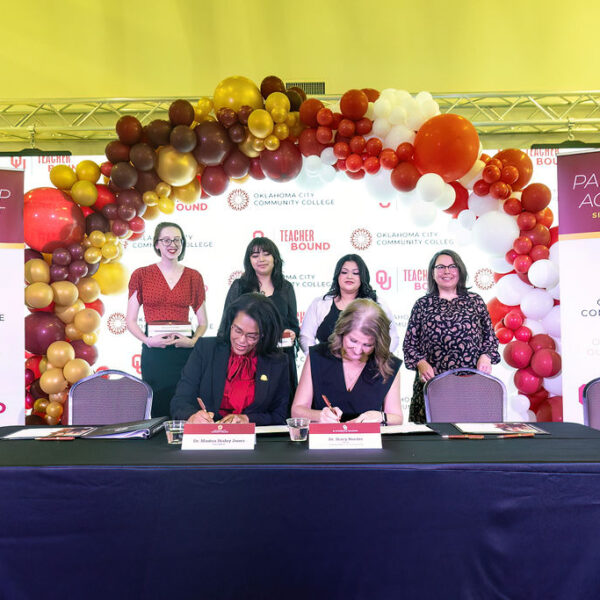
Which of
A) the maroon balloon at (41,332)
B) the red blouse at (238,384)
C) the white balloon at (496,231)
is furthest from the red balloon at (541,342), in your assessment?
the maroon balloon at (41,332)

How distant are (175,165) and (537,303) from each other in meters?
2.48

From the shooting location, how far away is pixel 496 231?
379cm

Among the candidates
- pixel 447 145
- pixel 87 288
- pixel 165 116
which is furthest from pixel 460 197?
pixel 165 116

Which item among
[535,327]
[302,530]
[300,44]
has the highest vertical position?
[300,44]

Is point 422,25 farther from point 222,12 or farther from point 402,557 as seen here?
point 402,557

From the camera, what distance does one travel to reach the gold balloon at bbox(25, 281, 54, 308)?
151 inches

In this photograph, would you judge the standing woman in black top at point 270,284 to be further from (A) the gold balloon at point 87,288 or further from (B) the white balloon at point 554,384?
(B) the white balloon at point 554,384

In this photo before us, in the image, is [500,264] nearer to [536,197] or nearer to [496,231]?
[496,231]

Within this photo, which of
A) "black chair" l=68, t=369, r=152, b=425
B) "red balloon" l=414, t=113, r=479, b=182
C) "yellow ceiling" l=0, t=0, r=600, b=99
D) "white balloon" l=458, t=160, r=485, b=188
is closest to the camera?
"black chair" l=68, t=369, r=152, b=425

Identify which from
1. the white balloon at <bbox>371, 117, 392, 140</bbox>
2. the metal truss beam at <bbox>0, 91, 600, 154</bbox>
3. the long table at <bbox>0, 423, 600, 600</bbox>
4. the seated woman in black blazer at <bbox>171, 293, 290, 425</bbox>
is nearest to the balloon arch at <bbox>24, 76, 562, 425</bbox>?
the white balloon at <bbox>371, 117, 392, 140</bbox>

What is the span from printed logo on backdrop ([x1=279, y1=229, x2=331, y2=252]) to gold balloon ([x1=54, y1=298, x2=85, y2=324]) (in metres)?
1.56

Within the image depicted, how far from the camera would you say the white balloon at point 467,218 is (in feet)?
13.0

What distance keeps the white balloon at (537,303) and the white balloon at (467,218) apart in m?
0.59

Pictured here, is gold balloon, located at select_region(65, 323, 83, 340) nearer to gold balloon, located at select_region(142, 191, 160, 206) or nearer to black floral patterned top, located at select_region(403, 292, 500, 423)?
gold balloon, located at select_region(142, 191, 160, 206)
